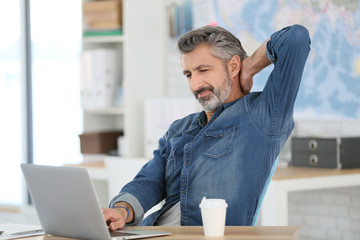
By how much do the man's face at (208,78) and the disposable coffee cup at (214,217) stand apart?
620 millimetres

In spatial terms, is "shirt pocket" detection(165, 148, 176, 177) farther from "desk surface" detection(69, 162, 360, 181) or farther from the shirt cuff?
"desk surface" detection(69, 162, 360, 181)

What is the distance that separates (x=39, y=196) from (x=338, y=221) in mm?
2447

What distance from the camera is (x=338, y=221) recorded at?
3.89m

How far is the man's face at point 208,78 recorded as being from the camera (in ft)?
7.43

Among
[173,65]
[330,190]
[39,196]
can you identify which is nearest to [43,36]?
[173,65]

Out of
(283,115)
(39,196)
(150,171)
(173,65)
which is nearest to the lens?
(39,196)

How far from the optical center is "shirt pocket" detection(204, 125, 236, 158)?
2152mm

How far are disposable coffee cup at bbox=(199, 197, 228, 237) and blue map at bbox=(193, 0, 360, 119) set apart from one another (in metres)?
2.21

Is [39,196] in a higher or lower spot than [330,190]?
higher

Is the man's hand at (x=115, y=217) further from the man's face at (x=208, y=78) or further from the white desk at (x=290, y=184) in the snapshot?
the white desk at (x=290, y=184)

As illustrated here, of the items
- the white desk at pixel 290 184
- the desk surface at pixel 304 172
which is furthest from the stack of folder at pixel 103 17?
the white desk at pixel 290 184

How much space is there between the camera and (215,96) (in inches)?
89.1

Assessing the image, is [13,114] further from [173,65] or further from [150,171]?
[150,171]

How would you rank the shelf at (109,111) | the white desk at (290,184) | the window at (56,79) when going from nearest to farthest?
→ the white desk at (290,184) → the shelf at (109,111) → the window at (56,79)
